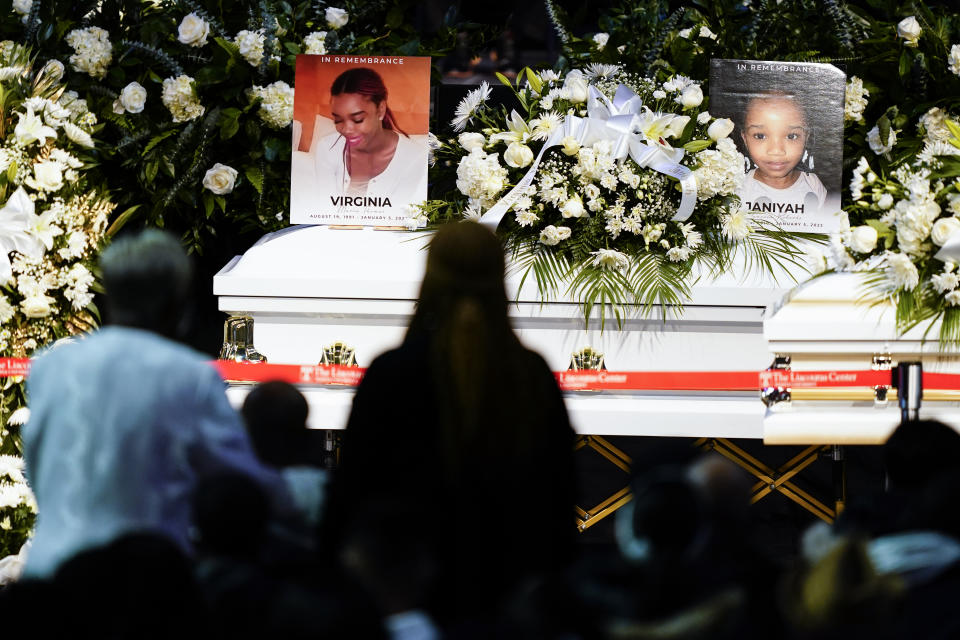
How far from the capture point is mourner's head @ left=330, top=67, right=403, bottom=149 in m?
3.32

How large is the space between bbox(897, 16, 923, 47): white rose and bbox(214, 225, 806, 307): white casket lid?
810 mm

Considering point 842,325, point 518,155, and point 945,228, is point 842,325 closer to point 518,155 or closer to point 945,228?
point 945,228

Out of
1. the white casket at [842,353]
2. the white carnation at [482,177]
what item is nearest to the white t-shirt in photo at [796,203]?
the white casket at [842,353]

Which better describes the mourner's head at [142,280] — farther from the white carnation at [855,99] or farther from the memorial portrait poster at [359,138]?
the white carnation at [855,99]

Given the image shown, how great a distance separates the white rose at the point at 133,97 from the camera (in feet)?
11.1

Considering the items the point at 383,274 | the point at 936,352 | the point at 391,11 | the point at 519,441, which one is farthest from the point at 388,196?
the point at 519,441

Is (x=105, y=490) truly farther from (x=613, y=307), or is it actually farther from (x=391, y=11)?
(x=391, y=11)

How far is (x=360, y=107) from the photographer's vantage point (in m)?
3.33

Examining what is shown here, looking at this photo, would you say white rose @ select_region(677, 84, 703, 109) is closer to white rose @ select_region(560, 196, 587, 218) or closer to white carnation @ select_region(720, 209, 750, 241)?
white carnation @ select_region(720, 209, 750, 241)

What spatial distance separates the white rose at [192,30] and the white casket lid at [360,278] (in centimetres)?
72

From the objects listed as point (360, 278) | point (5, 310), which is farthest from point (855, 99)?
point (5, 310)

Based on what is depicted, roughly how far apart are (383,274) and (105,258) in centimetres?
149

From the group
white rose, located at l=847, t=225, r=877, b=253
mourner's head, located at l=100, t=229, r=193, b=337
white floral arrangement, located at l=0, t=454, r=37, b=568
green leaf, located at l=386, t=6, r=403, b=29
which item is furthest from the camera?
green leaf, located at l=386, t=6, r=403, b=29

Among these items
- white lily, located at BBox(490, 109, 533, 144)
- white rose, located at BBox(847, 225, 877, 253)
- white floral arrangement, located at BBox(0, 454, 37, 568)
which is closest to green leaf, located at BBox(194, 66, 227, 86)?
white lily, located at BBox(490, 109, 533, 144)
